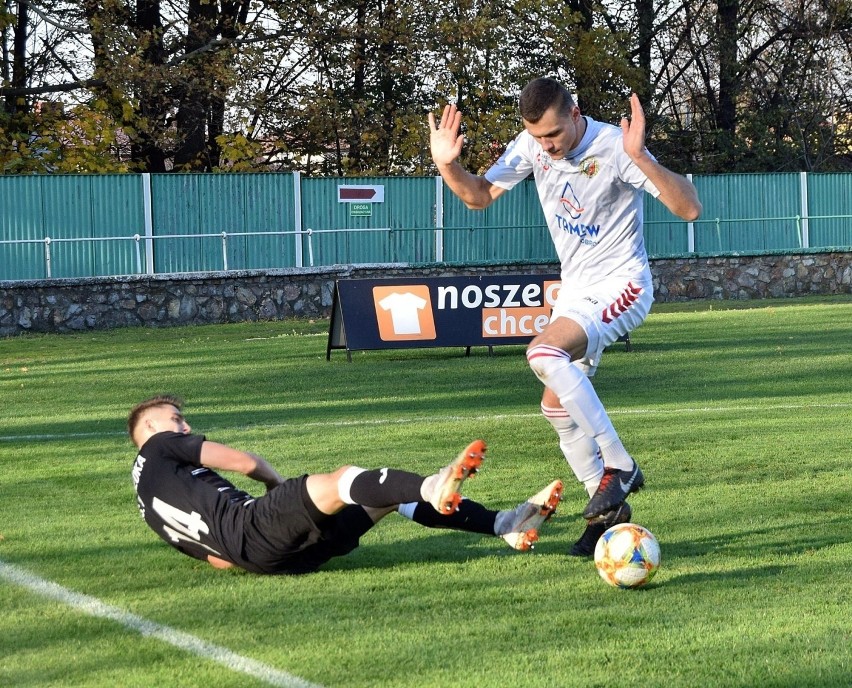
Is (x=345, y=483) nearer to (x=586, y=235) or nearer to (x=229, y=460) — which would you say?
(x=229, y=460)

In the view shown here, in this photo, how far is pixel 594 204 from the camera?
6609mm

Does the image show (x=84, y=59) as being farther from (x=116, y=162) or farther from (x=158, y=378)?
(x=158, y=378)

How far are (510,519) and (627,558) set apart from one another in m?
0.69

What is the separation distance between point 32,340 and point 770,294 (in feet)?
58.8

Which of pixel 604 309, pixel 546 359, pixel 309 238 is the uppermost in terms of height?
pixel 309 238

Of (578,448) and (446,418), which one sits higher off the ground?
(578,448)

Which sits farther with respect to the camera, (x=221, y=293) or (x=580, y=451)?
(x=221, y=293)

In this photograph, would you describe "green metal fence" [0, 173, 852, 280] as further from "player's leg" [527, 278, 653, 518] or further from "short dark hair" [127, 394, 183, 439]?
"player's leg" [527, 278, 653, 518]

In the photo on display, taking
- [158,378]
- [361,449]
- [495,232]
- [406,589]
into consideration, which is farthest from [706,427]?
[495,232]

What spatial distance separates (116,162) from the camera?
103ft

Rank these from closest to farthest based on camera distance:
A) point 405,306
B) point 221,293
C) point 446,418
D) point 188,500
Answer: point 188,500 → point 446,418 → point 405,306 → point 221,293

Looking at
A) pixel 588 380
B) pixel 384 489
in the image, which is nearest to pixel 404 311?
pixel 588 380

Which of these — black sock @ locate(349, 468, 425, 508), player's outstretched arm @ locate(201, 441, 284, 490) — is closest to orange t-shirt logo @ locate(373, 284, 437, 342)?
player's outstretched arm @ locate(201, 441, 284, 490)

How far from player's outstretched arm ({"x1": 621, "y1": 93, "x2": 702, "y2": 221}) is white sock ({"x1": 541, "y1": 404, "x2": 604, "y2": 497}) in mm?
1179
